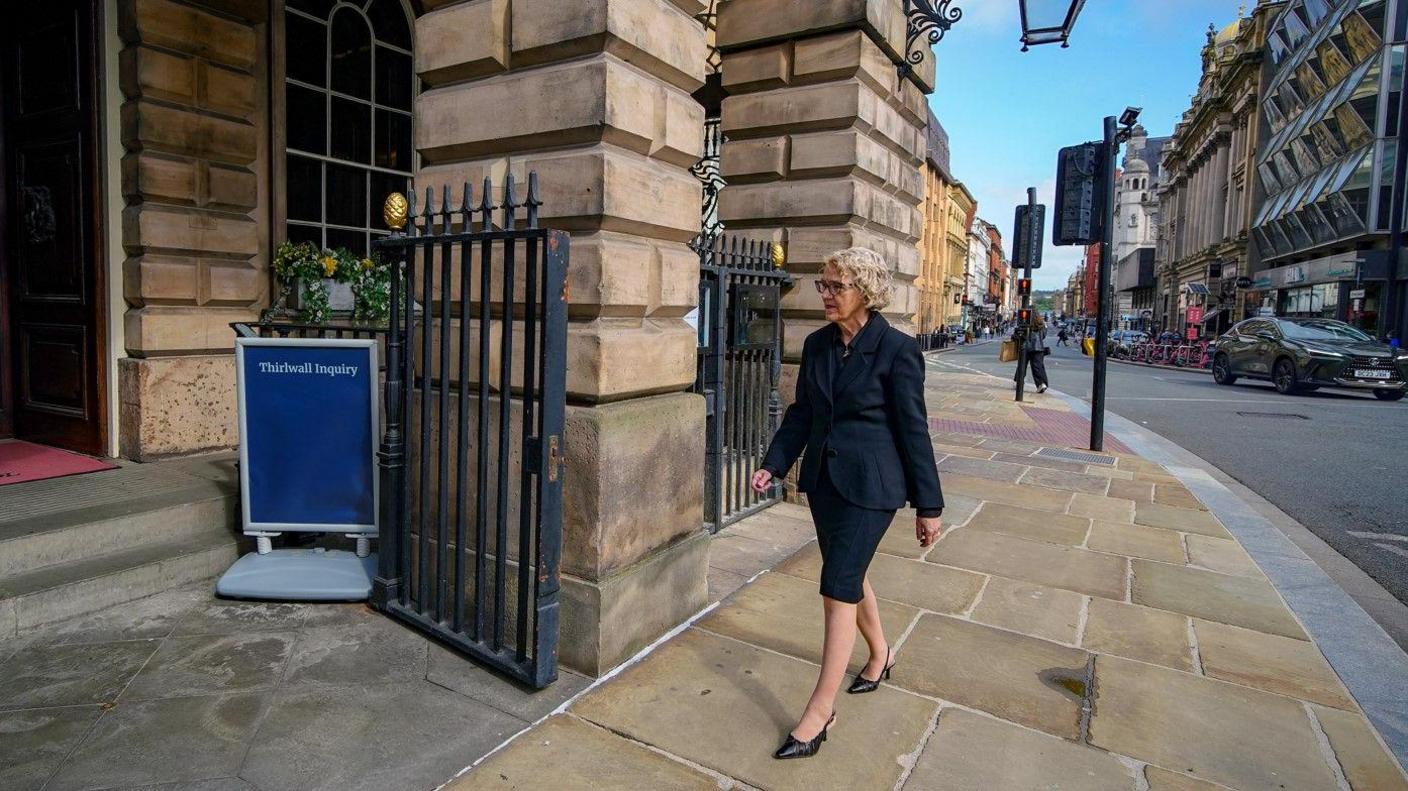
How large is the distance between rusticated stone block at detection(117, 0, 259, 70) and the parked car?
19.5m

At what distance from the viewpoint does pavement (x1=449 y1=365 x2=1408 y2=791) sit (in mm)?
2582

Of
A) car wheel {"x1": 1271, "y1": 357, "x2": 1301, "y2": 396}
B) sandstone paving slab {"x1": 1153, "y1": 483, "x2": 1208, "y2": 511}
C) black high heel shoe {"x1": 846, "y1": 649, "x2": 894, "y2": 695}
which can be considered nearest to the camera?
black high heel shoe {"x1": 846, "y1": 649, "x2": 894, "y2": 695}

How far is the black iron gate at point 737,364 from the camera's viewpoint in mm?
5125

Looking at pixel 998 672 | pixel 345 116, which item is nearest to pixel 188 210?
pixel 345 116

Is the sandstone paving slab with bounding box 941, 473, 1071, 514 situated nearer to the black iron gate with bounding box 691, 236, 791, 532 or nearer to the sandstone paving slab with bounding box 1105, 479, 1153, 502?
the sandstone paving slab with bounding box 1105, 479, 1153, 502

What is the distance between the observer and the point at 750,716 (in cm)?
287

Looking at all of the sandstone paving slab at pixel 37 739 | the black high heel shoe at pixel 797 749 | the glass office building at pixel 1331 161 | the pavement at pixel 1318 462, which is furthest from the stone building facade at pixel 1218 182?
the sandstone paving slab at pixel 37 739

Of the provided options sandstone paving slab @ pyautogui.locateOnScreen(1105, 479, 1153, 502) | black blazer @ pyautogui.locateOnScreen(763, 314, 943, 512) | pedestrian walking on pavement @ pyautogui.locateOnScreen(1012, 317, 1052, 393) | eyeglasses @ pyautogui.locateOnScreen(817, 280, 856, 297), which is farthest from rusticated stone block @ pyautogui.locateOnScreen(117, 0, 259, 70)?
pedestrian walking on pavement @ pyautogui.locateOnScreen(1012, 317, 1052, 393)

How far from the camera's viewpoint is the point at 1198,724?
296cm

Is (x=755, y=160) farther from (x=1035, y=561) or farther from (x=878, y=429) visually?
(x=878, y=429)

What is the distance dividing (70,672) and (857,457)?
3133 millimetres

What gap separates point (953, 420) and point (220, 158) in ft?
31.9

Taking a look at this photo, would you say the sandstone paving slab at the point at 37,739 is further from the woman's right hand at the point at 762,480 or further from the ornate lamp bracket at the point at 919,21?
the ornate lamp bracket at the point at 919,21

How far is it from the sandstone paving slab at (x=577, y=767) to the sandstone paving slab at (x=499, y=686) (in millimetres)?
178
